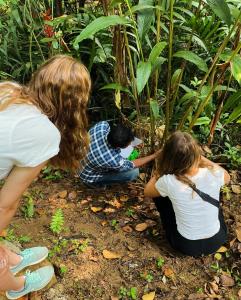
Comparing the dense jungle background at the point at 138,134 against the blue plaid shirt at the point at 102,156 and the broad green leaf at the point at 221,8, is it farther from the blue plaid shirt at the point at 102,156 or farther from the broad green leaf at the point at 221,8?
the blue plaid shirt at the point at 102,156

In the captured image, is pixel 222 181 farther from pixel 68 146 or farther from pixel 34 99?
pixel 34 99

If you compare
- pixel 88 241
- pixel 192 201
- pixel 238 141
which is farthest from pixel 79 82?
pixel 238 141

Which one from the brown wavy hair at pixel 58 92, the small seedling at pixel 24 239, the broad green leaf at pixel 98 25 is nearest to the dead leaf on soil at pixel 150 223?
the small seedling at pixel 24 239

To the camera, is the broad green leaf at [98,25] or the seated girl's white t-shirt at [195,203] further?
the seated girl's white t-shirt at [195,203]

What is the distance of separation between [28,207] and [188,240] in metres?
1.10

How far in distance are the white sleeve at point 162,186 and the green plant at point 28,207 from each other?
0.88 m

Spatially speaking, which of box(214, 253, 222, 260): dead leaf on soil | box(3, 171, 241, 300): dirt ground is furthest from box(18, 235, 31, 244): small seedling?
box(214, 253, 222, 260): dead leaf on soil

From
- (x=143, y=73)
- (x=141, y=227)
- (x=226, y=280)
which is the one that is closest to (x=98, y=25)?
(x=143, y=73)

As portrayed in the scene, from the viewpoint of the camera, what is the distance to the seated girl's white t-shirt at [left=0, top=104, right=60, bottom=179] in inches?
59.6

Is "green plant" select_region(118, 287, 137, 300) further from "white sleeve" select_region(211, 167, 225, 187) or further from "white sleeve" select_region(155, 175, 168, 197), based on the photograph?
"white sleeve" select_region(211, 167, 225, 187)

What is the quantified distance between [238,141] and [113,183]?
3.80 ft

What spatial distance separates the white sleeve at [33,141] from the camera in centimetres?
152

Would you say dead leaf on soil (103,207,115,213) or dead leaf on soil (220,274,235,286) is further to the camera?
dead leaf on soil (103,207,115,213)

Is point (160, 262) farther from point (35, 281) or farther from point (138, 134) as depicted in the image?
point (138, 134)
